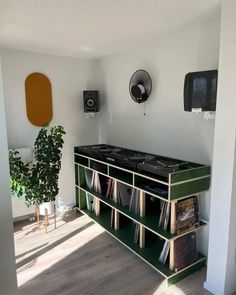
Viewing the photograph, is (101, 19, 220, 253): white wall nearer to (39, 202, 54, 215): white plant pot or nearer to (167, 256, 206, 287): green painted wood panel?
(167, 256, 206, 287): green painted wood panel

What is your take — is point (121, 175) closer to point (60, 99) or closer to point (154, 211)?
point (154, 211)

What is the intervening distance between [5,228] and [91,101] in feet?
8.34

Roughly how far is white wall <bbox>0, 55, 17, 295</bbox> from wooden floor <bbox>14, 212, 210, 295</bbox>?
117 cm

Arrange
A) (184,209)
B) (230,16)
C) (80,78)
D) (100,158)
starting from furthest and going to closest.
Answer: (80,78) < (100,158) < (184,209) < (230,16)

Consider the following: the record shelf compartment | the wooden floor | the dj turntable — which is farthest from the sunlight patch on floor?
the dj turntable

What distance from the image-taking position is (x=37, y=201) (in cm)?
278

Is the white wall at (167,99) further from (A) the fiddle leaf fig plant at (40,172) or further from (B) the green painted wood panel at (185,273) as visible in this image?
(A) the fiddle leaf fig plant at (40,172)

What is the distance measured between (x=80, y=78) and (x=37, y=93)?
2.16 ft

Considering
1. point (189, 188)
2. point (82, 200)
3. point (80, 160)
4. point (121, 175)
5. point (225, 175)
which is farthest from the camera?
point (82, 200)

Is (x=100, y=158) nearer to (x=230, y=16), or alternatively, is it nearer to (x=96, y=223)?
(x=96, y=223)

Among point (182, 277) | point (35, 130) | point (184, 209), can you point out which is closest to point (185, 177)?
point (184, 209)

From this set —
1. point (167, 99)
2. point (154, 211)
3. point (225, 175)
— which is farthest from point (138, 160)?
point (225, 175)

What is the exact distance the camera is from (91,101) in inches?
129

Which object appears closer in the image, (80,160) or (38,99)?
(38,99)
